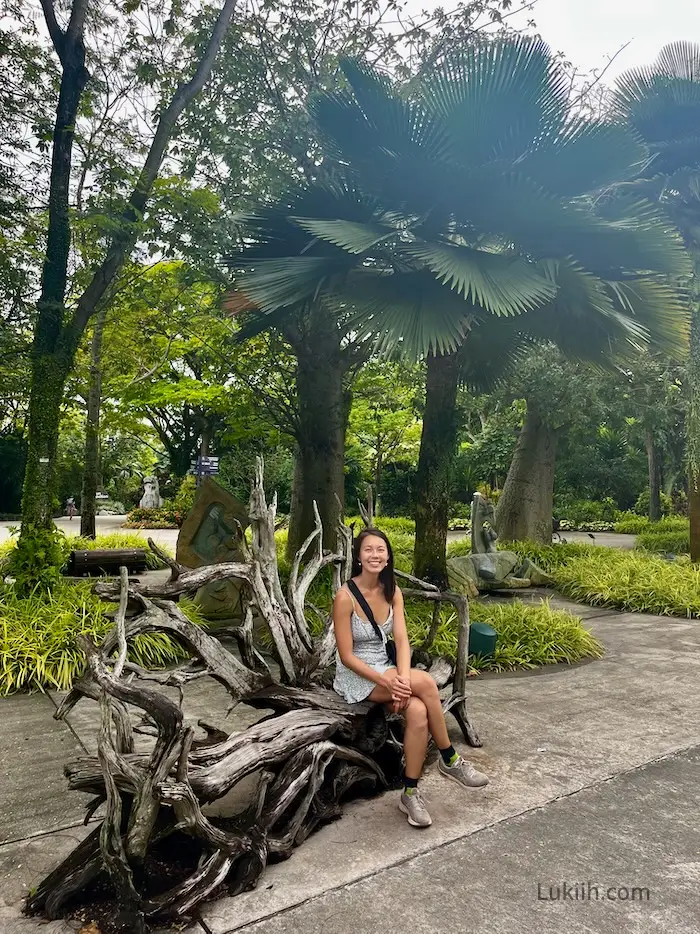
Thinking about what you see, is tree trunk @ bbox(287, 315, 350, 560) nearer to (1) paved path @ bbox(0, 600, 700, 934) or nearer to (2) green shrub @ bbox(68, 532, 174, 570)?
(2) green shrub @ bbox(68, 532, 174, 570)

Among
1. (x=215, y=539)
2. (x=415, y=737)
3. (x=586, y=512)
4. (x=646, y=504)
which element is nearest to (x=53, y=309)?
(x=215, y=539)

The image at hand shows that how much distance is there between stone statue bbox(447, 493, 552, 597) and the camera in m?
8.80

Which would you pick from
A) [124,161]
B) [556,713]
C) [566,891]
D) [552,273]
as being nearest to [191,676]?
[566,891]

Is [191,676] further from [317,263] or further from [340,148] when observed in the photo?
[340,148]

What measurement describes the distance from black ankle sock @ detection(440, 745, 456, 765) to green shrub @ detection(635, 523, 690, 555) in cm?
1240

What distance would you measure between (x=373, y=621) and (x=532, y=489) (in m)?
11.2

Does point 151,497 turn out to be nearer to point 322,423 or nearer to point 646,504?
point 322,423

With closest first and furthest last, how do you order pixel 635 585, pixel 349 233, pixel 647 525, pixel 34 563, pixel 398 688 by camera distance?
pixel 398 688
pixel 349 233
pixel 34 563
pixel 635 585
pixel 647 525

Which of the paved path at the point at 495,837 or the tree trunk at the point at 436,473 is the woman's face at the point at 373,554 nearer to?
the paved path at the point at 495,837

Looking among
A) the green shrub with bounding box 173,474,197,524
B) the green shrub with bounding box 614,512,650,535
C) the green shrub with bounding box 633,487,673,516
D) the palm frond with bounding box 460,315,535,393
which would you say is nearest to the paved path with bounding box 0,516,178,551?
the green shrub with bounding box 173,474,197,524

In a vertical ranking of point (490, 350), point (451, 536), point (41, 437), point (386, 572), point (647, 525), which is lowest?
point (451, 536)

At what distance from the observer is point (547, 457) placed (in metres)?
13.7

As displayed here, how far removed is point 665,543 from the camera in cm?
1493

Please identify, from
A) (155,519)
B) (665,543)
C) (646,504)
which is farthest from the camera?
(646,504)
